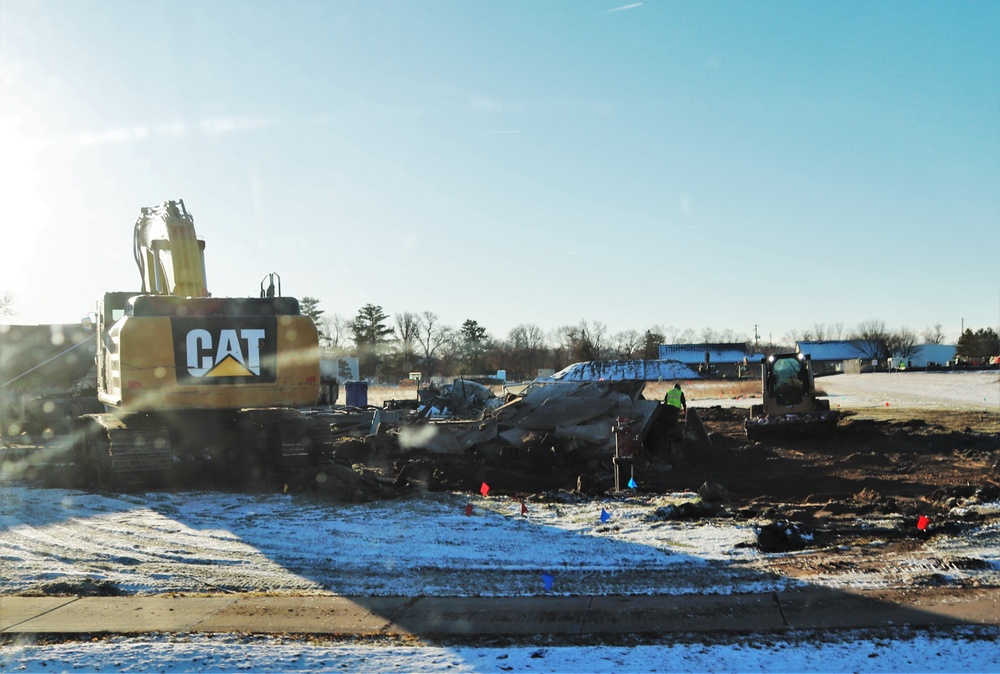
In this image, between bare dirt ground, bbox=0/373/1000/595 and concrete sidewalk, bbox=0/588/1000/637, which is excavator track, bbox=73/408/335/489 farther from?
concrete sidewalk, bbox=0/588/1000/637

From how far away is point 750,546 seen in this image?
8.67m

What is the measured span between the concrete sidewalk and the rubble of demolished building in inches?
203

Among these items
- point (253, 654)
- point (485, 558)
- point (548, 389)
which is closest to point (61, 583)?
point (253, 654)

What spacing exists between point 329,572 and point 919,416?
2666cm

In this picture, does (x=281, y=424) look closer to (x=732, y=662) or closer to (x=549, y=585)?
(x=549, y=585)

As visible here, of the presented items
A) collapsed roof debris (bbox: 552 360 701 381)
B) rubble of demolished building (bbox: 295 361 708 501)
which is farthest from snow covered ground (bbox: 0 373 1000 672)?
collapsed roof debris (bbox: 552 360 701 381)

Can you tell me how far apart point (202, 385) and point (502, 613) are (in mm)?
7892

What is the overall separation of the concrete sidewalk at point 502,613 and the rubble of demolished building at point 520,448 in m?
5.15

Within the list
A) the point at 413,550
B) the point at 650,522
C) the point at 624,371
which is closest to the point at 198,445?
the point at 413,550

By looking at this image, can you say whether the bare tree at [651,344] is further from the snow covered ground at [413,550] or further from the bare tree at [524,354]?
the snow covered ground at [413,550]

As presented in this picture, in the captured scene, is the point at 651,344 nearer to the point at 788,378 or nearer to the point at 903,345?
the point at 903,345

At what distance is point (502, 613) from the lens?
6750mm

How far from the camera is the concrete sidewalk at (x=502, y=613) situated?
6.29 metres

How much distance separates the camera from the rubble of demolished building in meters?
13.4
